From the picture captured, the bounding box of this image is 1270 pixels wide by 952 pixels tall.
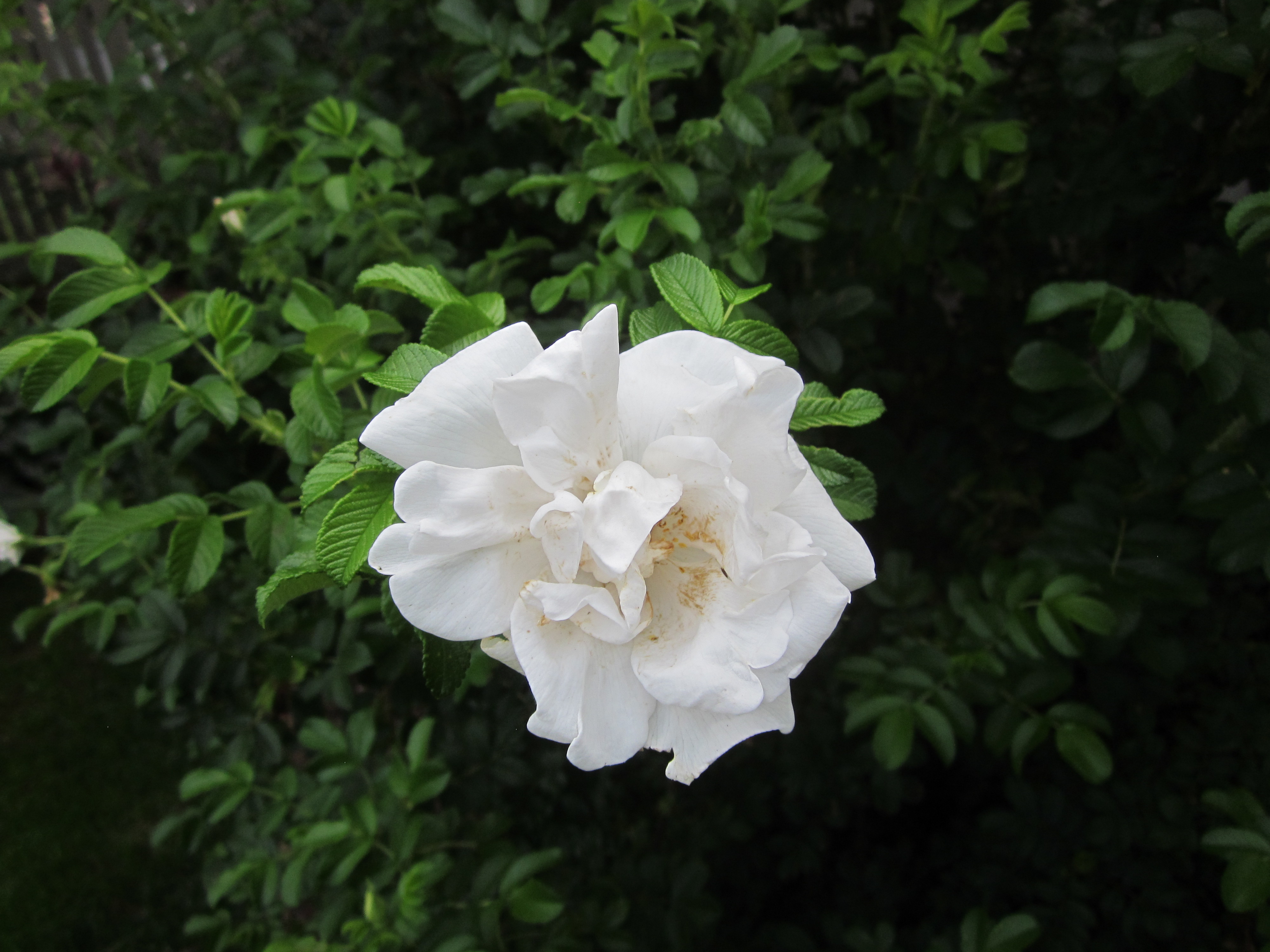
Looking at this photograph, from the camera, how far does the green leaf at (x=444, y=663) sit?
0.77 meters

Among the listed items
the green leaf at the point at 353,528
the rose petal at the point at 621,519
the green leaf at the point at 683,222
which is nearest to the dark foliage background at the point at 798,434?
the green leaf at the point at 683,222

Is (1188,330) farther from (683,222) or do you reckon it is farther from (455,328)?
(455,328)

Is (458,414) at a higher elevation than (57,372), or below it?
higher

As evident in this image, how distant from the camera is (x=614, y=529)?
26.2 inches

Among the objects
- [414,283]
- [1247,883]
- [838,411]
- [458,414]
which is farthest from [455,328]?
[1247,883]

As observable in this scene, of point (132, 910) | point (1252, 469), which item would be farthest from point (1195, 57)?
point (132, 910)

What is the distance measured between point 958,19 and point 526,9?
99 cm

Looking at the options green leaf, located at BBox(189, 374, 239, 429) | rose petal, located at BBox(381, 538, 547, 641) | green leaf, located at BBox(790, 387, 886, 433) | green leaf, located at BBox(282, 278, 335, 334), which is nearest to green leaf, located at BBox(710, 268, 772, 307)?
green leaf, located at BBox(790, 387, 886, 433)

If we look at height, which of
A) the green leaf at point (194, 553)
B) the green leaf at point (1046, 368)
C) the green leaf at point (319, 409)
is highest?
the green leaf at point (319, 409)

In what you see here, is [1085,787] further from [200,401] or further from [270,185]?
[270,185]

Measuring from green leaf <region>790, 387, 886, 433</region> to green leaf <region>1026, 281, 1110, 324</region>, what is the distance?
0.56 meters

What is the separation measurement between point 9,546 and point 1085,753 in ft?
6.89

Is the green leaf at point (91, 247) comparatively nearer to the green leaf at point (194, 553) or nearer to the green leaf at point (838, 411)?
the green leaf at point (194, 553)

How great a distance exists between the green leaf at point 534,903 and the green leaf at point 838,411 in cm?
97
